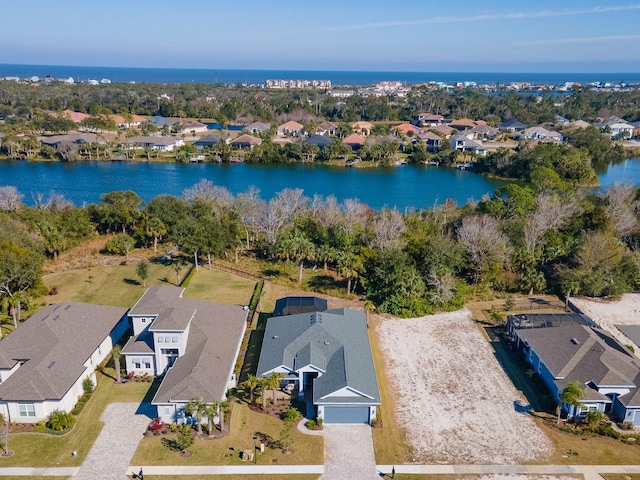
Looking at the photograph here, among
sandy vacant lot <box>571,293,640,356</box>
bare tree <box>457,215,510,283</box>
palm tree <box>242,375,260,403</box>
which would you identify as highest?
bare tree <box>457,215,510,283</box>

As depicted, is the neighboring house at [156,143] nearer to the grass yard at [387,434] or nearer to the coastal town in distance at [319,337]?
the coastal town in distance at [319,337]

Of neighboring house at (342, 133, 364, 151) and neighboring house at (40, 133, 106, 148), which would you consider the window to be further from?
neighboring house at (342, 133, 364, 151)

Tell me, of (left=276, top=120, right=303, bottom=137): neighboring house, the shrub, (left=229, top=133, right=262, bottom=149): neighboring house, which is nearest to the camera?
the shrub

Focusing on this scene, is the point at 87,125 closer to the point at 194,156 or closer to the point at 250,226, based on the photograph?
the point at 194,156

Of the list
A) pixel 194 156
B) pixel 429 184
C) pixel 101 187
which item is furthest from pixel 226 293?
pixel 194 156

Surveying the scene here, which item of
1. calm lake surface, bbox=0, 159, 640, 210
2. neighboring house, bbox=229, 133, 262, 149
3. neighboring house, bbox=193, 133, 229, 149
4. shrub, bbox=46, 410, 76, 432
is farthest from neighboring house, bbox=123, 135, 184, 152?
shrub, bbox=46, 410, 76, 432

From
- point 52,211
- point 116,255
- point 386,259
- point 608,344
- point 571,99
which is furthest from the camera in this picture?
point 571,99
